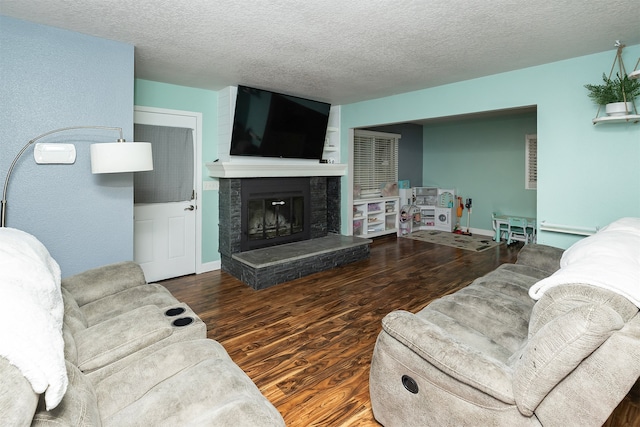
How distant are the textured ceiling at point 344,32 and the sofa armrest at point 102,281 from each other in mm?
1770

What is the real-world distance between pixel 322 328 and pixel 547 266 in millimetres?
2003

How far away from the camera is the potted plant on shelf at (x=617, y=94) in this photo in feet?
8.91

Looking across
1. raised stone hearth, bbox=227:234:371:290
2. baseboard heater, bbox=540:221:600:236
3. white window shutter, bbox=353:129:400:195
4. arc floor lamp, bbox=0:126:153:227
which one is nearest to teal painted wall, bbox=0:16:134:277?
arc floor lamp, bbox=0:126:153:227

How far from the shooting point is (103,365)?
1550mm

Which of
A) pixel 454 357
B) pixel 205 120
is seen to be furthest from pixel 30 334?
pixel 205 120

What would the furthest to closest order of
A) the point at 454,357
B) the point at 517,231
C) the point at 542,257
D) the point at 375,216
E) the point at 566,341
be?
the point at 375,216, the point at 517,231, the point at 542,257, the point at 454,357, the point at 566,341

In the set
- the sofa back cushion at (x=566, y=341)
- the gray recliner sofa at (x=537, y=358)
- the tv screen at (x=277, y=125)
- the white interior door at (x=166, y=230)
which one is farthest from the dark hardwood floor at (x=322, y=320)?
the tv screen at (x=277, y=125)

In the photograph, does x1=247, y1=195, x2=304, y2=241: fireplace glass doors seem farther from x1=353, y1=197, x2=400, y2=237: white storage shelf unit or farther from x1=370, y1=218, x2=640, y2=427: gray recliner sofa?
x1=370, y1=218, x2=640, y2=427: gray recliner sofa

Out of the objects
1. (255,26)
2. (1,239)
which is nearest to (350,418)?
(1,239)

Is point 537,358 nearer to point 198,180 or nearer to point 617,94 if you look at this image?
point 617,94

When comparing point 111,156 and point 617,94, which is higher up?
A: point 617,94

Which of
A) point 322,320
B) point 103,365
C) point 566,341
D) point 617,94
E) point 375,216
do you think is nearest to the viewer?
point 566,341

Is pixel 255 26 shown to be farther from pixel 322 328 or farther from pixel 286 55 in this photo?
pixel 322 328

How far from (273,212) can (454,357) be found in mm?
3676
